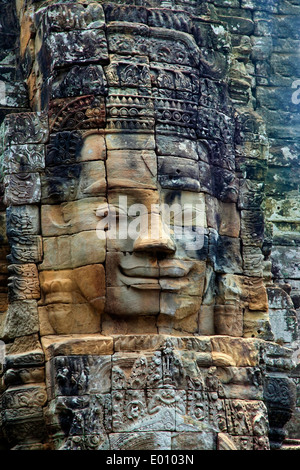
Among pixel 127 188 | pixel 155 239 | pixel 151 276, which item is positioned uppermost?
pixel 127 188

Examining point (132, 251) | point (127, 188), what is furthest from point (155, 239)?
point (127, 188)

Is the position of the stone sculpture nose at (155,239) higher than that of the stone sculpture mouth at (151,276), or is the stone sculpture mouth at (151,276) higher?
A: the stone sculpture nose at (155,239)

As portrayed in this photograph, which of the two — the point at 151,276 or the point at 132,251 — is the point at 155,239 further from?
the point at 151,276

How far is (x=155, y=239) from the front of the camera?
44.5ft

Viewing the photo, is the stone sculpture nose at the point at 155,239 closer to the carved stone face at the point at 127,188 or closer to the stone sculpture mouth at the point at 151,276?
the carved stone face at the point at 127,188

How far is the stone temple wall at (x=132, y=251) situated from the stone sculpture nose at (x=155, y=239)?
0.9 inches

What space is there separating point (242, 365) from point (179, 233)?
5.23ft

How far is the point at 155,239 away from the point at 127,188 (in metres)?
0.65

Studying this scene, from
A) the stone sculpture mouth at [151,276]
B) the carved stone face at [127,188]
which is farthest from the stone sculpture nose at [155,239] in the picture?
the stone sculpture mouth at [151,276]

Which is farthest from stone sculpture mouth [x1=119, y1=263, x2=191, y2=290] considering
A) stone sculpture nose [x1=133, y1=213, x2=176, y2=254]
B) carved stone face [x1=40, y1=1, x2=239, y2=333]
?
stone sculpture nose [x1=133, y1=213, x2=176, y2=254]

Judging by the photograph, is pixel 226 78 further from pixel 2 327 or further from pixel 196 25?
pixel 2 327

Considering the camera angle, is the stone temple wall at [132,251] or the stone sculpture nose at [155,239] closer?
the stone temple wall at [132,251]

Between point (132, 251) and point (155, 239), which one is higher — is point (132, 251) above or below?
below

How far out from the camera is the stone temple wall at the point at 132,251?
13.4m
